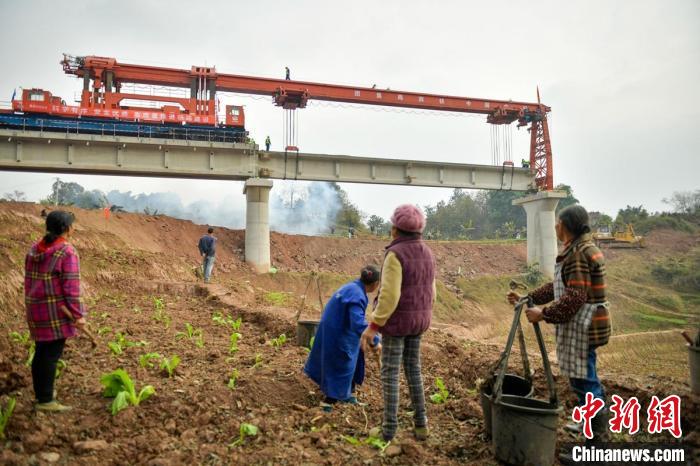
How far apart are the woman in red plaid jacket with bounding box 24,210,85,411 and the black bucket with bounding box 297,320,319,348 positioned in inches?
124

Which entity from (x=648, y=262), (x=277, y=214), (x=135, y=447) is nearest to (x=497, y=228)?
(x=648, y=262)

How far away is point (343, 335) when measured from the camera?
3.87m

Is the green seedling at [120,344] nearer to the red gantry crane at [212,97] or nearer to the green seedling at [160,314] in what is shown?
the green seedling at [160,314]

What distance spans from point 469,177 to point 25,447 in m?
22.8

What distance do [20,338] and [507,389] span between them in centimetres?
562

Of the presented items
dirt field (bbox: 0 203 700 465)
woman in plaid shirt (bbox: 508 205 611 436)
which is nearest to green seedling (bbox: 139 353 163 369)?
dirt field (bbox: 0 203 700 465)

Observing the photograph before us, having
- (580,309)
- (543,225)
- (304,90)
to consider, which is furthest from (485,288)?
(580,309)

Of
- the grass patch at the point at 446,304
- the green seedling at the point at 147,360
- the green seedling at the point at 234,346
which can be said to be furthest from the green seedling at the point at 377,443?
the grass patch at the point at 446,304

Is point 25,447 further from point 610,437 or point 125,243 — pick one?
point 125,243

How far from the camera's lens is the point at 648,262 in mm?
30328

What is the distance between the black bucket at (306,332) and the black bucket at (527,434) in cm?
349

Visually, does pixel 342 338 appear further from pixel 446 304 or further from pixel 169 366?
pixel 446 304

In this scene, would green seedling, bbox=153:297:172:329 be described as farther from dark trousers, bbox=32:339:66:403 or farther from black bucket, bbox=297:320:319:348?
dark trousers, bbox=32:339:66:403

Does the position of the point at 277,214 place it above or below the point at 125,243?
above
